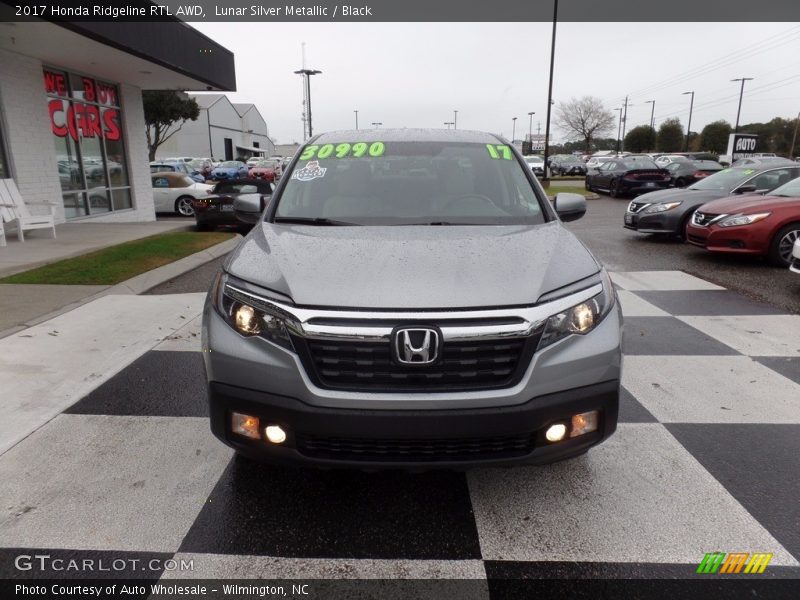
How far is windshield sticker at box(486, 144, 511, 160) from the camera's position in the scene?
3744 mm

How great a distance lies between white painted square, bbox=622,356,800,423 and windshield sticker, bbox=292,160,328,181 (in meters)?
2.62

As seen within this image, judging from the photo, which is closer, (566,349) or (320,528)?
(566,349)

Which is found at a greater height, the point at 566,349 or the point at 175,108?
the point at 175,108

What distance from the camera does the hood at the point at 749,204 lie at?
8.05 meters

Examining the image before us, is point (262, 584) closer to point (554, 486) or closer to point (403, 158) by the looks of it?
point (554, 486)

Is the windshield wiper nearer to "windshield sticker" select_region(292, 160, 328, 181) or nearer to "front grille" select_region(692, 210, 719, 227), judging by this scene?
"windshield sticker" select_region(292, 160, 328, 181)

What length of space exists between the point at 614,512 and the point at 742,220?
7334 mm

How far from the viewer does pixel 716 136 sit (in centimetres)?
7000

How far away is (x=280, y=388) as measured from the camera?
7.13 ft

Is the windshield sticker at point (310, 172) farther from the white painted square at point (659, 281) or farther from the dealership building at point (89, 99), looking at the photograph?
the dealership building at point (89, 99)

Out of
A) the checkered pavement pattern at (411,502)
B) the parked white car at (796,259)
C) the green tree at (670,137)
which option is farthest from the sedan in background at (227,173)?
the green tree at (670,137)

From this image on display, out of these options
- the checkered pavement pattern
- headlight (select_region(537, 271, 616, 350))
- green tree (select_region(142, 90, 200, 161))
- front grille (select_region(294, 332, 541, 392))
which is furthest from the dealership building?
green tree (select_region(142, 90, 200, 161))

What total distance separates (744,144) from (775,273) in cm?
3834

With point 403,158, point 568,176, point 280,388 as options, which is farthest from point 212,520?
point 568,176
